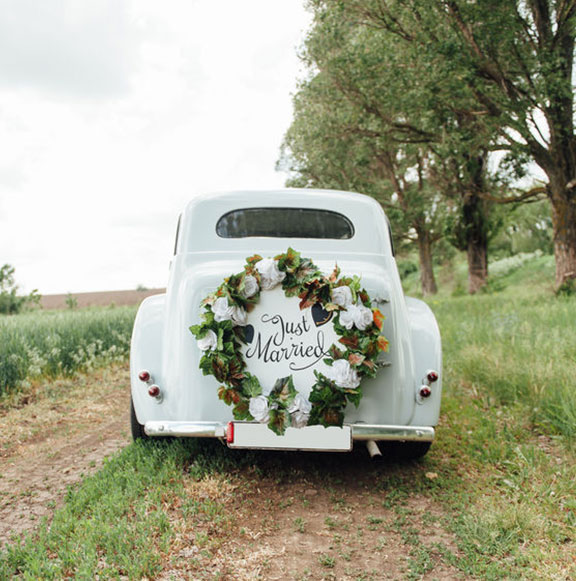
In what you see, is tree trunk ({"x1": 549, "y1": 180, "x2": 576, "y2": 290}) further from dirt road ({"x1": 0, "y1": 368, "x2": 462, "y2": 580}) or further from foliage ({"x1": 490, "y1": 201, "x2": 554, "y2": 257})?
foliage ({"x1": 490, "y1": 201, "x2": 554, "y2": 257})

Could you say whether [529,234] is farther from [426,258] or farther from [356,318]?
[356,318]

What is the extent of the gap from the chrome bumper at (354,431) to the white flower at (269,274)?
1027mm

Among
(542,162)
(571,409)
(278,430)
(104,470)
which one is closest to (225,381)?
(278,430)

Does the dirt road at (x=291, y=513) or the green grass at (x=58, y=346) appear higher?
the green grass at (x=58, y=346)

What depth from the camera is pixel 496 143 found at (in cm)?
1430

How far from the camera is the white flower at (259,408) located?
11.8 feet

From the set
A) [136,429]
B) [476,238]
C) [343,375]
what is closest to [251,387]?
[343,375]

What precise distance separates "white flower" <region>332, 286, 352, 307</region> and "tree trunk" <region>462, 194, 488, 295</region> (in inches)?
664

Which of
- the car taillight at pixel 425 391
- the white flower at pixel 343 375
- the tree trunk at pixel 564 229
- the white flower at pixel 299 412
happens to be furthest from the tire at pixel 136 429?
the tree trunk at pixel 564 229

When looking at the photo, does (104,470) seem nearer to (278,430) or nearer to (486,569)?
(278,430)

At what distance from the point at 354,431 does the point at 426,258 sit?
22.3 meters

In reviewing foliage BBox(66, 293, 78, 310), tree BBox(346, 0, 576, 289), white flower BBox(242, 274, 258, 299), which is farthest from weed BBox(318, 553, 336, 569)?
foliage BBox(66, 293, 78, 310)

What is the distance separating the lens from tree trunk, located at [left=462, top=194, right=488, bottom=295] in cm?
1973

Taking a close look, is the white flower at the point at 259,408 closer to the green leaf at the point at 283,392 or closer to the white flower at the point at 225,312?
the green leaf at the point at 283,392
